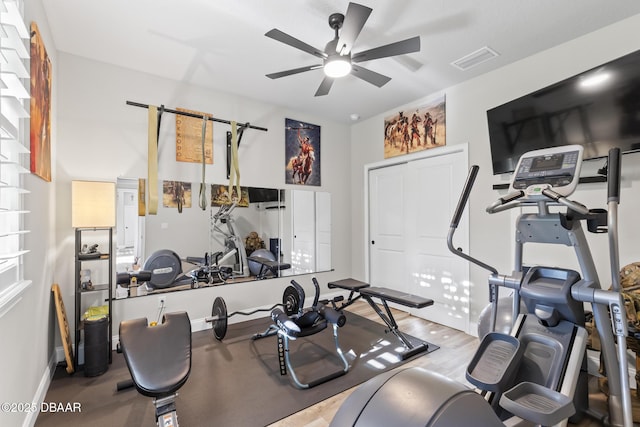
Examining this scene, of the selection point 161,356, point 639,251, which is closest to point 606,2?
point 639,251

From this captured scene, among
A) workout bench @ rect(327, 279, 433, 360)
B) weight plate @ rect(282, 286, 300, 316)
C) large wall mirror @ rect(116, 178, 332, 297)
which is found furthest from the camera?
large wall mirror @ rect(116, 178, 332, 297)

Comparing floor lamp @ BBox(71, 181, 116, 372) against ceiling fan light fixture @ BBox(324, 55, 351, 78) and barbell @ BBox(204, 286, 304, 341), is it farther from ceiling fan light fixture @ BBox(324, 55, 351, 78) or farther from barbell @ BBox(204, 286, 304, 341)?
ceiling fan light fixture @ BBox(324, 55, 351, 78)

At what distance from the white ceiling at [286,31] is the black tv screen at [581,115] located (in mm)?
559

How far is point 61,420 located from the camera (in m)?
1.95

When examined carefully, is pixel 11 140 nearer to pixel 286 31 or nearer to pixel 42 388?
pixel 42 388

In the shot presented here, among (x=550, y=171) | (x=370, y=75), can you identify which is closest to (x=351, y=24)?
(x=370, y=75)

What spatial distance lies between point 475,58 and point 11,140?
3.63m

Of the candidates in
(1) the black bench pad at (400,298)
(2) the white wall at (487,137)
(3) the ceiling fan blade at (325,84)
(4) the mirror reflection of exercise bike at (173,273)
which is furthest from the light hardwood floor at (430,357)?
(3) the ceiling fan blade at (325,84)

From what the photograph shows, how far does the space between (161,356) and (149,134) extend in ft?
7.43

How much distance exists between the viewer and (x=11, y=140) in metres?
1.31

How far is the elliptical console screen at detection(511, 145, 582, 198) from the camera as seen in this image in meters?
1.67

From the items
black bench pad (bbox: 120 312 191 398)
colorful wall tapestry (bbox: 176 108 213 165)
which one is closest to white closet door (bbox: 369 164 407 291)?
Result: colorful wall tapestry (bbox: 176 108 213 165)

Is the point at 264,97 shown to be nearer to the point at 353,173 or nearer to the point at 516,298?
the point at 353,173

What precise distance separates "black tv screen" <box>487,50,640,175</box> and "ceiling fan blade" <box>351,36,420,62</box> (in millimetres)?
1328
